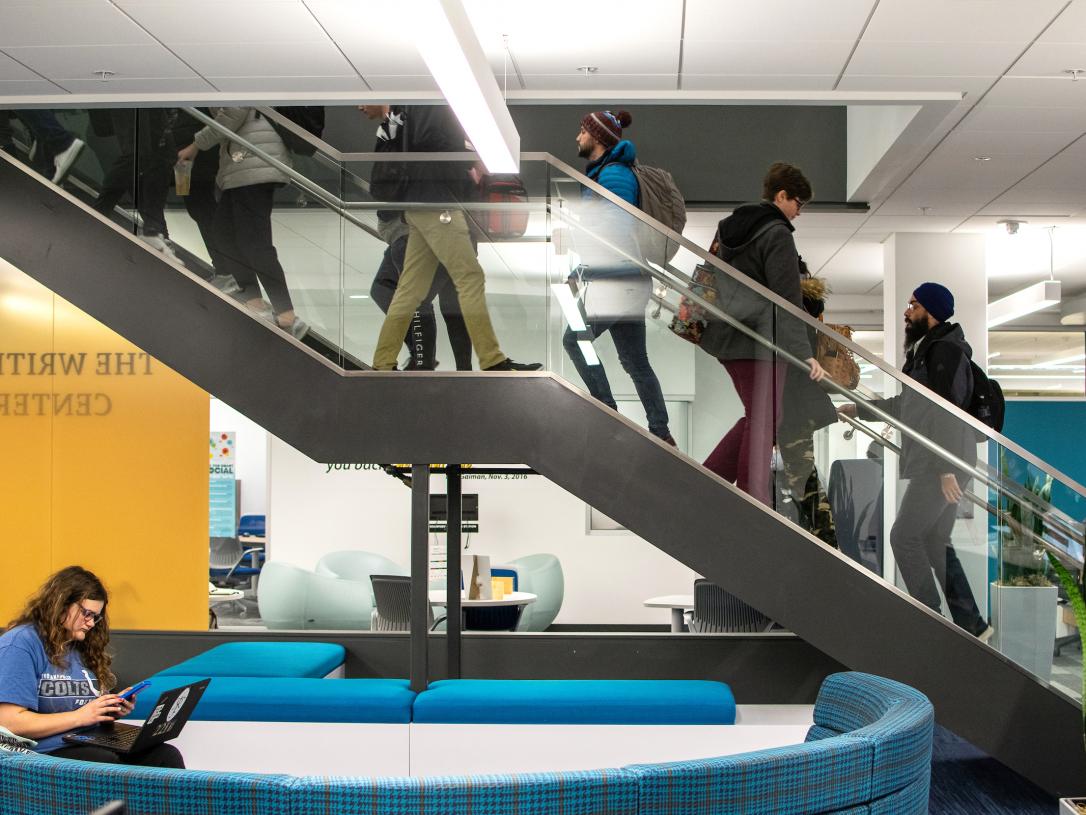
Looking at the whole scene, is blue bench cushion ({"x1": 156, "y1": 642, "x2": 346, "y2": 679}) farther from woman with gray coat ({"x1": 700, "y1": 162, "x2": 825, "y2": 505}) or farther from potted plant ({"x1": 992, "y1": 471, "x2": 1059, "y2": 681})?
potted plant ({"x1": 992, "y1": 471, "x2": 1059, "y2": 681})

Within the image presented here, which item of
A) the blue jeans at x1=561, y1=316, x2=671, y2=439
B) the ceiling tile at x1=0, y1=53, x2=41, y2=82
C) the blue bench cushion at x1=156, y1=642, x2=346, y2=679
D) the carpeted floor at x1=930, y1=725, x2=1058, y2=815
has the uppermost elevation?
the ceiling tile at x1=0, y1=53, x2=41, y2=82

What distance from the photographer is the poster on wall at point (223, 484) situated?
51.2ft

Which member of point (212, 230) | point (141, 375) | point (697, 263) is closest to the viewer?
point (697, 263)

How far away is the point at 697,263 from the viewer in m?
5.06

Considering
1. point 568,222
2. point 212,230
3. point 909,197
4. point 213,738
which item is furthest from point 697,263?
point 909,197

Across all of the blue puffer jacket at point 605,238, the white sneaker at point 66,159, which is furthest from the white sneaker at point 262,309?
the blue puffer jacket at point 605,238

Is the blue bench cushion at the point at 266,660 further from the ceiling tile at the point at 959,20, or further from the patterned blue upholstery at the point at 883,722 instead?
the ceiling tile at the point at 959,20

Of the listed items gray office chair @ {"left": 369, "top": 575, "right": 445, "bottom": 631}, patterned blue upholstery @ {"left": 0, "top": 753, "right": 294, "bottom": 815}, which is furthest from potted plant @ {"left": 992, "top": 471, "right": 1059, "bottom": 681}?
gray office chair @ {"left": 369, "top": 575, "right": 445, "bottom": 631}

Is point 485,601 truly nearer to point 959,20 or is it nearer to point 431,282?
point 431,282

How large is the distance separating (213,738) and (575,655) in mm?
2027

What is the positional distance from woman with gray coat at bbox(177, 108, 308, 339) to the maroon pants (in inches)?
82.3

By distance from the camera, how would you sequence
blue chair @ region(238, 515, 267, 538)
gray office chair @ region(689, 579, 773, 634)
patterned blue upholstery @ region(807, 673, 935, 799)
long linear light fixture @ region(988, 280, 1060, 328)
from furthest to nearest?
blue chair @ region(238, 515, 267, 538) < long linear light fixture @ region(988, 280, 1060, 328) < gray office chair @ region(689, 579, 773, 634) < patterned blue upholstery @ region(807, 673, 935, 799)

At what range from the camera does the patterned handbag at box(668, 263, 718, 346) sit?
5074 millimetres

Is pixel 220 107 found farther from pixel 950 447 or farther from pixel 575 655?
pixel 950 447
